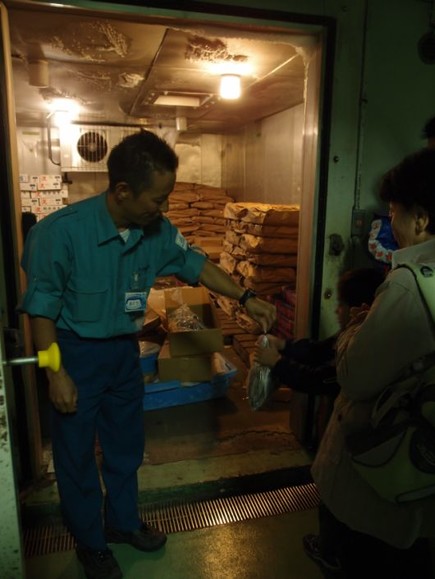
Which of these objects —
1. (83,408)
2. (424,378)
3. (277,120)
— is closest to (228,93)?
(277,120)

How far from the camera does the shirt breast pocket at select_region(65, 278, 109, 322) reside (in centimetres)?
195

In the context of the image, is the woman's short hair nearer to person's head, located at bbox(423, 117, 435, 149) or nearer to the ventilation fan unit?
person's head, located at bbox(423, 117, 435, 149)

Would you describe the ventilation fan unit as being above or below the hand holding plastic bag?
above

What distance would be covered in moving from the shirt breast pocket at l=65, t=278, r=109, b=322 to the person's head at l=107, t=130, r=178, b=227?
0.36 metres

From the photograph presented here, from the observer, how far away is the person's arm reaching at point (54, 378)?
5.83 ft

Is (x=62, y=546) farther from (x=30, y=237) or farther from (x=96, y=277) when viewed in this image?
(x=30, y=237)

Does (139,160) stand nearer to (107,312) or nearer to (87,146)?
(107,312)

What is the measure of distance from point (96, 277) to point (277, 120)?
16.2ft

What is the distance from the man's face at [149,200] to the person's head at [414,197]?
906mm

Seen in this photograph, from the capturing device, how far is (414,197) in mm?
1460

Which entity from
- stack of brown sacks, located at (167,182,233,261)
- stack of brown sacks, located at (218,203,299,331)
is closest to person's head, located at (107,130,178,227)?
stack of brown sacks, located at (218,203,299,331)

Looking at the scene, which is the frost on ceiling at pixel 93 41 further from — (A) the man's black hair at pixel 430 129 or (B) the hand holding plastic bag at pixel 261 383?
(B) the hand holding plastic bag at pixel 261 383

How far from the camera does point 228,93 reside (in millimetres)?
4227

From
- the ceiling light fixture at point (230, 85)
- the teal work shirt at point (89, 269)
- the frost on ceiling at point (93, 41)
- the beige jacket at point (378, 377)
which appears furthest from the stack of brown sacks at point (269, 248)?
the beige jacket at point (378, 377)
